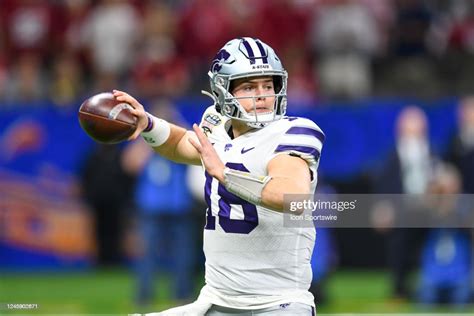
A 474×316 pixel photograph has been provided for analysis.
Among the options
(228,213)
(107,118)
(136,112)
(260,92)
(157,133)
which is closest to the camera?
(228,213)

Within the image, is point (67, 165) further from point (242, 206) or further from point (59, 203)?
point (242, 206)

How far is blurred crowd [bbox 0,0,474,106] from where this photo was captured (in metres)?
13.0

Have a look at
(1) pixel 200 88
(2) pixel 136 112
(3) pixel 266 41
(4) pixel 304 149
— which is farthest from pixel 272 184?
(3) pixel 266 41

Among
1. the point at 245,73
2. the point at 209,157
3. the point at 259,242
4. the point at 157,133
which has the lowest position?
the point at 259,242

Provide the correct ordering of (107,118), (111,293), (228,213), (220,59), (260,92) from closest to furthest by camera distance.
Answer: (228,213), (260,92), (220,59), (107,118), (111,293)

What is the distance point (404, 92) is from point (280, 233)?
776 cm

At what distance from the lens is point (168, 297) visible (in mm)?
11391

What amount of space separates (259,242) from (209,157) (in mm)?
494

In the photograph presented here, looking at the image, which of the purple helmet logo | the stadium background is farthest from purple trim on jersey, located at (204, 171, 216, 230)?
the stadium background

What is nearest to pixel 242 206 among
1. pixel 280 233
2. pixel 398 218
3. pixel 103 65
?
pixel 280 233

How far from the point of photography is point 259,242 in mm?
5324

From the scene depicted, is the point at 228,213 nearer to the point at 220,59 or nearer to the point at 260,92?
the point at 260,92

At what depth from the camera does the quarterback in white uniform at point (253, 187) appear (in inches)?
203

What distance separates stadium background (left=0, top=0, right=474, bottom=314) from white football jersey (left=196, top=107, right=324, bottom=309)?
684cm
